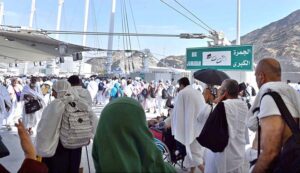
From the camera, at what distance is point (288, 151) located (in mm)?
2277

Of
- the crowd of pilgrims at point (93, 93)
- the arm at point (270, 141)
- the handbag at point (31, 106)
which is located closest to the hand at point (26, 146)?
the arm at point (270, 141)

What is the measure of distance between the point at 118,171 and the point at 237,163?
2.88 meters

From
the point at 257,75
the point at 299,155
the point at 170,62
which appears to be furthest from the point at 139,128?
the point at 170,62

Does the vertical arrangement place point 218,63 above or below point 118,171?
above

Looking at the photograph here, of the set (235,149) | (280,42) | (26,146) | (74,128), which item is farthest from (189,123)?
(280,42)

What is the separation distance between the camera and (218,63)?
9203mm

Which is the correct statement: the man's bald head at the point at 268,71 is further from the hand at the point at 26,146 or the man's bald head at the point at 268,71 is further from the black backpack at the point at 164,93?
the black backpack at the point at 164,93

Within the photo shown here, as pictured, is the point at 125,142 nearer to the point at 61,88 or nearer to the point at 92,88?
the point at 61,88

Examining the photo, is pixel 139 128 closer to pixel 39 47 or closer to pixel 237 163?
pixel 237 163

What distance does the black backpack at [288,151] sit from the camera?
2244 mm

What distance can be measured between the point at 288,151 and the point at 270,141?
15 centimetres

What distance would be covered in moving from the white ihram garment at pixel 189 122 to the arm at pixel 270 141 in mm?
3365

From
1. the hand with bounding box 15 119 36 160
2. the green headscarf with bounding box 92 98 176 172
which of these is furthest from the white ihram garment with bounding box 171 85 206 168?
the green headscarf with bounding box 92 98 176 172

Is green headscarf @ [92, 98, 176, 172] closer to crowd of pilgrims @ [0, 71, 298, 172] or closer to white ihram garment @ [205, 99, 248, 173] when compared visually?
crowd of pilgrims @ [0, 71, 298, 172]
